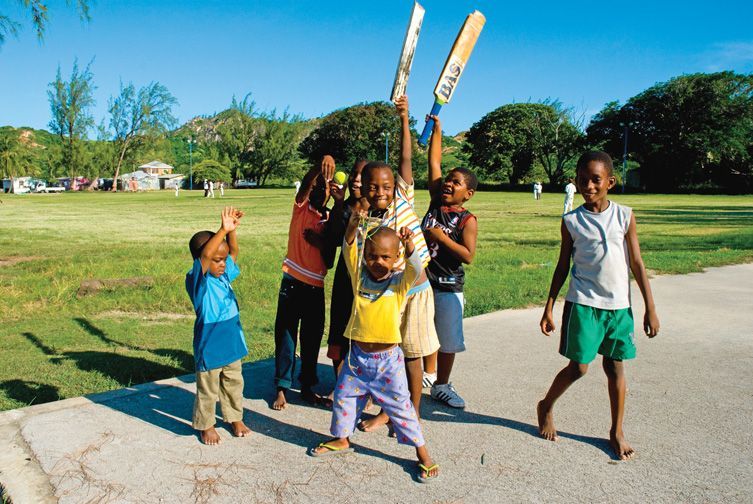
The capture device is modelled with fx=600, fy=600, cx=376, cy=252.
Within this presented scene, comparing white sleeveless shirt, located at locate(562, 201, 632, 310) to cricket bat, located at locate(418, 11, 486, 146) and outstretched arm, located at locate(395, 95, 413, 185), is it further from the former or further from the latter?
cricket bat, located at locate(418, 11, 486, 146)

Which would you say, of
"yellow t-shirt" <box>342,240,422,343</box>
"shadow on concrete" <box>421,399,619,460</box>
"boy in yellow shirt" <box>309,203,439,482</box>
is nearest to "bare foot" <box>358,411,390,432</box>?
"shadow on concrete" <box>421,399,619,460</box>

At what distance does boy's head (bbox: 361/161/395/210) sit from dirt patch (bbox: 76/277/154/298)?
19.2ft

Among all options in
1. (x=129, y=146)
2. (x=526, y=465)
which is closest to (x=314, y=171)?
(x=526, y=465)

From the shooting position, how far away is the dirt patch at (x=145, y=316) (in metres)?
7.06

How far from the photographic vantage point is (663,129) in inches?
2359

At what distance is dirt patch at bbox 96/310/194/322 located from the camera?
23.2 ft

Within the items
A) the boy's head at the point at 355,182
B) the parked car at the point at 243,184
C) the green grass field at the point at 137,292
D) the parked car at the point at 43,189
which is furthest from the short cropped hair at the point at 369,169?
the parked car at the point at 43,189

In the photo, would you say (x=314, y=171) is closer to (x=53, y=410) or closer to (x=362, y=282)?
(x=362, y=282)

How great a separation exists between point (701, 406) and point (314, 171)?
3089 mm

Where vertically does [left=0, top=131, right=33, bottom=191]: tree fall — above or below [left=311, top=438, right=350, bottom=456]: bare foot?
above

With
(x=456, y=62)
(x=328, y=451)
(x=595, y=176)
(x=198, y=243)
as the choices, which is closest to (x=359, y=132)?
A: (x=456, y=62)

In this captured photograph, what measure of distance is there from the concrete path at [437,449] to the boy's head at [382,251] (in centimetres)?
107

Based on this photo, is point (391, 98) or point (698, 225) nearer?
point (391, 98)

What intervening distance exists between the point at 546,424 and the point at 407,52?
254cm
